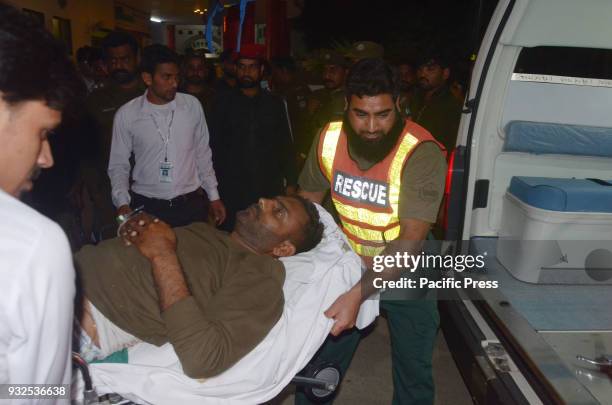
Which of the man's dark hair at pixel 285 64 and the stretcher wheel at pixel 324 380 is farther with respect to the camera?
the man's dark hair at pixel 285 64

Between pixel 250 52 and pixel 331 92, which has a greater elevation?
pixel 250 52

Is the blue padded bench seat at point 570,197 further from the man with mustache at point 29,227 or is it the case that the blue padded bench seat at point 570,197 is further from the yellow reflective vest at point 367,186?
the man with mustache at point 29,227

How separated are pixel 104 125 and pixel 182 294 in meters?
2.61

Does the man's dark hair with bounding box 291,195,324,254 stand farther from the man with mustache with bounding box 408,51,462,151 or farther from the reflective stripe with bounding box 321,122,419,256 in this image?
the man with mustache with bounding box 408,51,462,151

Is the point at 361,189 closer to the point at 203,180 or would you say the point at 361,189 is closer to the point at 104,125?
the point at 203,180

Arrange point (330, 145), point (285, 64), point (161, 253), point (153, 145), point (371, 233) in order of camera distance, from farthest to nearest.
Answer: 1. point (285, 64)
2. point (153, 145)
3. point (330, 145)
4. point (371, 233)
5. point (161, 253)

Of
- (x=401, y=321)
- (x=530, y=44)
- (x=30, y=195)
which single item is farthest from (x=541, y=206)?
(x=30, y=195)

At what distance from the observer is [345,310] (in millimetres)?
2074

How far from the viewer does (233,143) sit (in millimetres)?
4402

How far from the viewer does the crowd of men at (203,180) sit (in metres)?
1.03

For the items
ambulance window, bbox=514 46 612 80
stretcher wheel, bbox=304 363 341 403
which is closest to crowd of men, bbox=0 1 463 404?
stretcher wheel, bbox=304 363 341 403

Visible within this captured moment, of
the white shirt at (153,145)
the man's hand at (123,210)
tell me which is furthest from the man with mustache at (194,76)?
the man's hand at (123,210)

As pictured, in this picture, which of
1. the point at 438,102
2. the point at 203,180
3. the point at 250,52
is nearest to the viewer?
the point at 203,180

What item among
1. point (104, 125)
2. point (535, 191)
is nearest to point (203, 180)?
point (104, 125)
